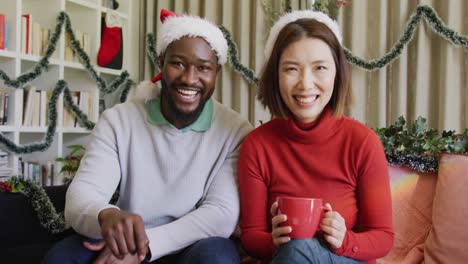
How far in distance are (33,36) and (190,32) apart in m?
1.77

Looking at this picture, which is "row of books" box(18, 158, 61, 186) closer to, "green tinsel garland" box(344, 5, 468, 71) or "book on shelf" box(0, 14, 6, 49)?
"book on shelf" box(0, 14, 6, 49)

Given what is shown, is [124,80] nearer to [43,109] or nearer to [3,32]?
[43,109]

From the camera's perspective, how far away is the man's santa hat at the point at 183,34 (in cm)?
151

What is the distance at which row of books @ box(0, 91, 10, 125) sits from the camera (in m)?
2.72

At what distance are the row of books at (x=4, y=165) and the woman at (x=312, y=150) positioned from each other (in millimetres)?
1873

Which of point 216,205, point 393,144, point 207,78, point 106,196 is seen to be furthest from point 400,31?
point 106,196

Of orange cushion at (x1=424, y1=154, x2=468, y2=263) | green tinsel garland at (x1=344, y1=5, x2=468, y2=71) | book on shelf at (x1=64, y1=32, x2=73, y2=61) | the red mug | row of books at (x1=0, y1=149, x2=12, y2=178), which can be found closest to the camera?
the red mug

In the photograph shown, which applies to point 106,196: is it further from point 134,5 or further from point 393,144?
point 134,5

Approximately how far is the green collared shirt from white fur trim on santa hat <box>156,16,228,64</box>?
0.58 ft

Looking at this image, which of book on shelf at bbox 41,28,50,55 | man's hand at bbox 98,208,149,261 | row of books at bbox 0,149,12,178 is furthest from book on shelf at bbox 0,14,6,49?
man's hand at bbox 98,208,149,261

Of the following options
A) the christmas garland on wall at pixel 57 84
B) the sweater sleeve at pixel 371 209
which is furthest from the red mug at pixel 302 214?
the christmas garland on wall at pixel 57 84

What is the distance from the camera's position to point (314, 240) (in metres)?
1.05

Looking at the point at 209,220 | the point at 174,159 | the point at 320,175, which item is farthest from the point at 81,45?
the point at 320,175

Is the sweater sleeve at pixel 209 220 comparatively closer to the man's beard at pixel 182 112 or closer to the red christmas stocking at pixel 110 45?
the man's beard at pixel 182 112
